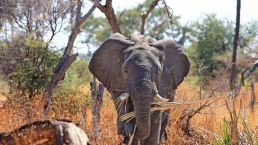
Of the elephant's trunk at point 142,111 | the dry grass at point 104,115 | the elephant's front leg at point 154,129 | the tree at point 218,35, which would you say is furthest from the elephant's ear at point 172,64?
the tree at point 218,35

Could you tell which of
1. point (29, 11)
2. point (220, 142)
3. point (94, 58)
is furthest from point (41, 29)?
point (220, 142)

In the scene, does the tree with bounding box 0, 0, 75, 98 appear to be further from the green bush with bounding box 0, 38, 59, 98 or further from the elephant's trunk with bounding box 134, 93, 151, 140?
the elephant's trunk with bounding box 134, 93, 151, 140

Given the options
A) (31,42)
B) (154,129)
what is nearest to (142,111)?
(154,129)

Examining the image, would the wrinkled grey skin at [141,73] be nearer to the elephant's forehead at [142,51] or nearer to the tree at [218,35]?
the elephant's forehead at [142,51]

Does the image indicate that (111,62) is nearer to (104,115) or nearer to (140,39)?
(140,39)

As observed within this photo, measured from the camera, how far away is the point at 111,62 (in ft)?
18.2

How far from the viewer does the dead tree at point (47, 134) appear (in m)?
2.27

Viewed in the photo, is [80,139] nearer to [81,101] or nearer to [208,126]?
[208,126]

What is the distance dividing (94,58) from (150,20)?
31.2 m

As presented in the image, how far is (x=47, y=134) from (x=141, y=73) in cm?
231

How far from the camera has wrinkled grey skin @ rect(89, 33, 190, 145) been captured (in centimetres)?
455

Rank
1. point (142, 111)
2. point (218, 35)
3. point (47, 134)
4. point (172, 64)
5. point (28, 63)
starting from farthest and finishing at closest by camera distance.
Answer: point (218, 35) → point (28, 63) → point (172, 64) → point (142, 111) → point (47, 134)

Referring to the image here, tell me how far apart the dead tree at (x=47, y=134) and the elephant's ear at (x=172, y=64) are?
2.90 metres

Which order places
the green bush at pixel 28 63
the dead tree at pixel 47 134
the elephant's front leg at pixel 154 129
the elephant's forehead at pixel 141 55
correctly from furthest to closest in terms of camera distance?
the green bush at pixel 28 63 < the elephant's front leg at pixel 154 129 < the elephant's forehead at pixel 141 55 < the dead tree at pixel 47 134
